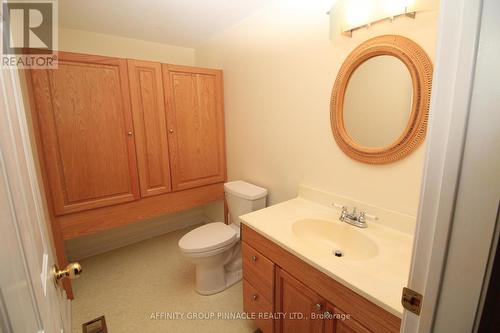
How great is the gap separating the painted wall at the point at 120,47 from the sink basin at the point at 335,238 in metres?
2.35

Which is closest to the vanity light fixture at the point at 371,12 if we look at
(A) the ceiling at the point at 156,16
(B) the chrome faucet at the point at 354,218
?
(A) the ceiling at the point at 156,16

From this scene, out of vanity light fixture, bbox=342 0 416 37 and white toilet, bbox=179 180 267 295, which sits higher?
vanity light fixture, bbox=342 0 416 37

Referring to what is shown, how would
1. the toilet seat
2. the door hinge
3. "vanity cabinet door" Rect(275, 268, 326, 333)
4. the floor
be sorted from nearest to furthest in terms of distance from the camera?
1. the door hinge
2. "vanity cabinet door" Rect(275, 268, 326, 333)
3. the floor
4. the toilet seat

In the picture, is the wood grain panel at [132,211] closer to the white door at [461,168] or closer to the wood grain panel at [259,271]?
the wood grain panel at [259,271]

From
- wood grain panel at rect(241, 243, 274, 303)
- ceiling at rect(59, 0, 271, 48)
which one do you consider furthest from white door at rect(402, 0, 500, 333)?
ceiling at rect(59, 0, 271, 48)

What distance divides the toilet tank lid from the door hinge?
1.40 m

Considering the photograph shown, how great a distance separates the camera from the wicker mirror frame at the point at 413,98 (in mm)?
1033

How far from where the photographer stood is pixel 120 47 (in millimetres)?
2314

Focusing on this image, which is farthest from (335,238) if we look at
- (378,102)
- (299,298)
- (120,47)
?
(120,47)

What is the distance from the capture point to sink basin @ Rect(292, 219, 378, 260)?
3.84 ft

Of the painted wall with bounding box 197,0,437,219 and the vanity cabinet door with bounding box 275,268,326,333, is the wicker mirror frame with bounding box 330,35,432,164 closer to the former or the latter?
the painted wall with bounding box 197,0,437,219

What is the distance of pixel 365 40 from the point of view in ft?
3.93

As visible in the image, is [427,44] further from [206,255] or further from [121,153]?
[121,153]

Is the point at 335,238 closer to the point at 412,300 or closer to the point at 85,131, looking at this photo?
the point at 412,300
